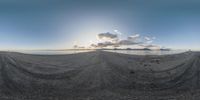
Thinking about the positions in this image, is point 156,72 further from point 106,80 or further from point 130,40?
point 130,40

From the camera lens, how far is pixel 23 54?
7.25 m

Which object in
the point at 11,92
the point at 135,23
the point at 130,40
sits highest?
the point at 135,23

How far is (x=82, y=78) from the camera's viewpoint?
23.9 feet

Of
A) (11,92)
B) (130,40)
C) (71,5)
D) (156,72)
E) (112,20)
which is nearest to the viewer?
(11,92)

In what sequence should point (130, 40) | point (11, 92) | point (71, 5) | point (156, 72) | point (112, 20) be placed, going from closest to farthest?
point (11, 92)
point (156, 72)
point (71, 5)
point (112, 20)
point (130, 40)

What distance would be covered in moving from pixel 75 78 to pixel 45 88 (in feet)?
2.87

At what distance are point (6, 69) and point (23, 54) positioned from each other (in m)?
0.61

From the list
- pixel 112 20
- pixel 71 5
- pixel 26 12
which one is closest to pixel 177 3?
pixel 112 20

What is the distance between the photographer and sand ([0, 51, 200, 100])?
7.08 m

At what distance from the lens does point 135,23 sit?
33.9 feet

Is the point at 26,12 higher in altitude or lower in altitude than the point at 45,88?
higher

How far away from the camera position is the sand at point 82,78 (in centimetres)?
708

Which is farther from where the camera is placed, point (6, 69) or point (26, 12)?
point (26, 12)

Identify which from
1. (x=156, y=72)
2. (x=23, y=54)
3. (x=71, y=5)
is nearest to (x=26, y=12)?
(x=71, y=5)
